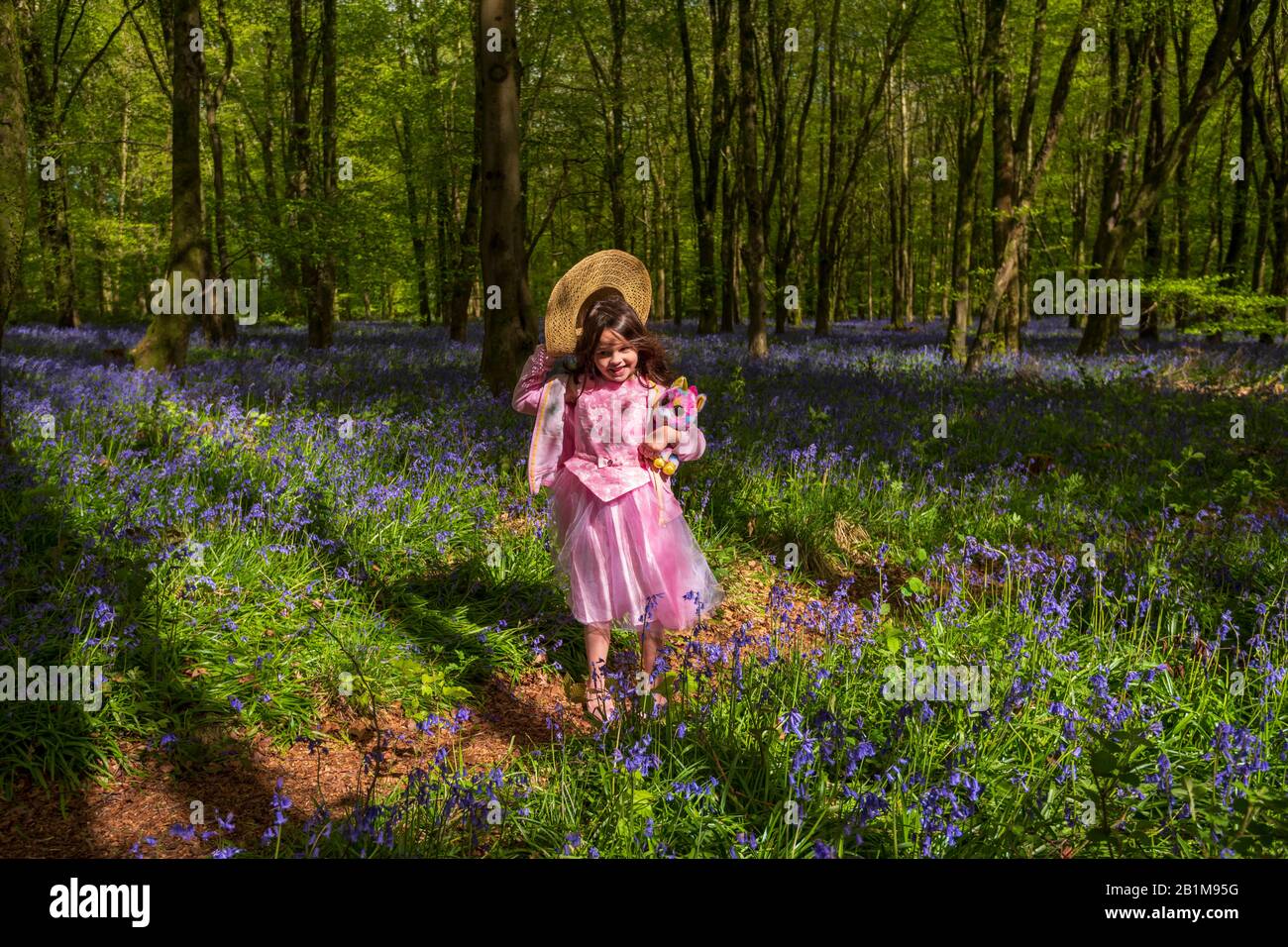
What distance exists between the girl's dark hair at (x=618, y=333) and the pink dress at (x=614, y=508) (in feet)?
0.20

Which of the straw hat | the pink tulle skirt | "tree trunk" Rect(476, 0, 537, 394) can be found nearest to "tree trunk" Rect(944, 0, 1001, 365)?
"tree trunk" Rect(476, 0, 537, 394)

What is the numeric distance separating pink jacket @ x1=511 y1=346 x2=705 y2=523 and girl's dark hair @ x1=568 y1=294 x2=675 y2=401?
0.05 metres

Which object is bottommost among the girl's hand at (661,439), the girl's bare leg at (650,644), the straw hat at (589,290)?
the girl's bare leg at (650,644)

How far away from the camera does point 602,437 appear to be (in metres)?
3.87

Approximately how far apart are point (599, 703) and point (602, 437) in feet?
4.00

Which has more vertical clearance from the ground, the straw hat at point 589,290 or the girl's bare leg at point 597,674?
the straw hat at point 589,290

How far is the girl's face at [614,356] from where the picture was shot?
379 centimetres

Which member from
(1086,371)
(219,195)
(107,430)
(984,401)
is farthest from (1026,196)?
(219,195)

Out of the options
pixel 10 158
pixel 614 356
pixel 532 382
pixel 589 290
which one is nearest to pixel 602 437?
pixel 614 356

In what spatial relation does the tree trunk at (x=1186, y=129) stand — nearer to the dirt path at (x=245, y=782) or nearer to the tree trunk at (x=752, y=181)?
the tree trunk at (x=752, y=181)

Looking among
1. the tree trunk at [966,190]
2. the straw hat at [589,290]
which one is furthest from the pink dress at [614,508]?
the tree trunk at [966,190]

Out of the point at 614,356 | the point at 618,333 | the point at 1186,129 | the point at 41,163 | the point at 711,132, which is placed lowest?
the point at 614,356

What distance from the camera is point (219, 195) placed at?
15.4m

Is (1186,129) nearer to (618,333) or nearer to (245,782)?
(618,333)
